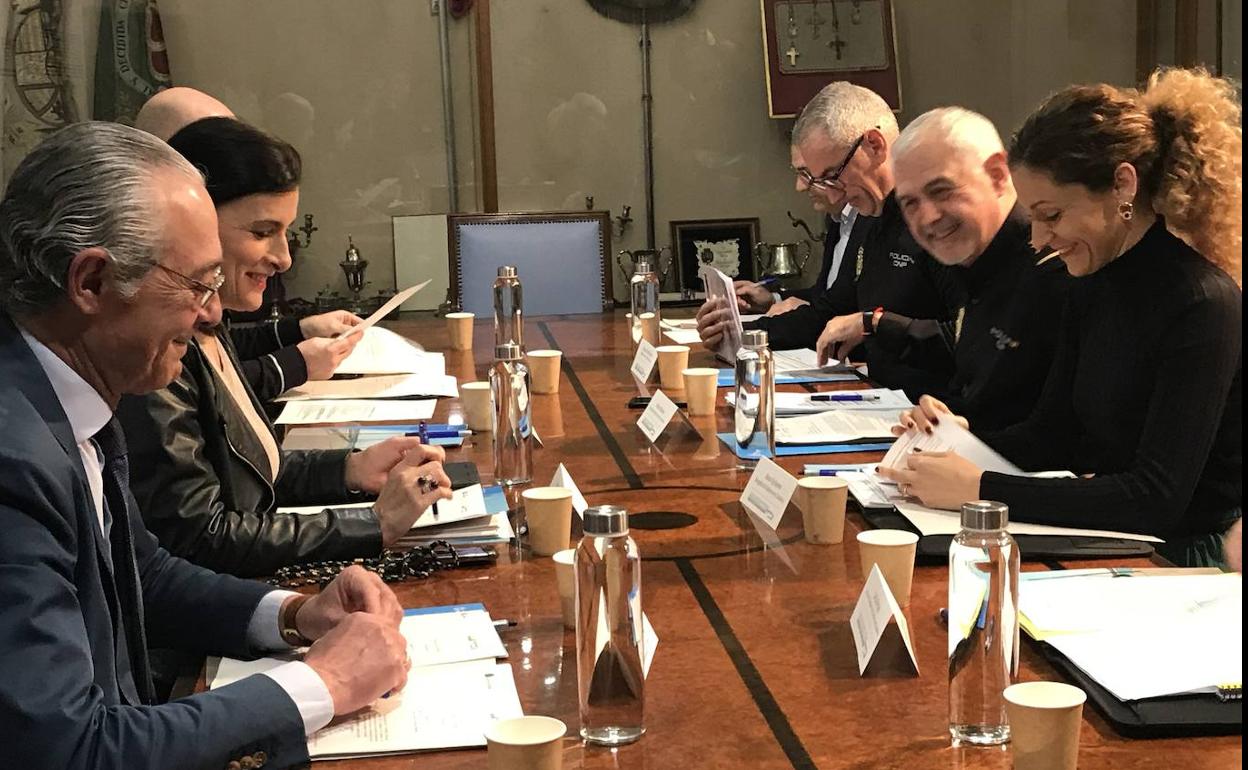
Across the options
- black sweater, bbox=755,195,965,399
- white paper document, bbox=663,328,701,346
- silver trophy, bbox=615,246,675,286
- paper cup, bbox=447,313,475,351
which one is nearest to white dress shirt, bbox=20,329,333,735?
black sweater, bbox=755,195,965,399

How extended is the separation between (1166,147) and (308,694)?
1471 millimetres

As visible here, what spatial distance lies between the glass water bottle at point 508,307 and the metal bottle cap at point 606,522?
2426 millimetres

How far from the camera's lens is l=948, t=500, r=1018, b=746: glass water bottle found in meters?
1.25

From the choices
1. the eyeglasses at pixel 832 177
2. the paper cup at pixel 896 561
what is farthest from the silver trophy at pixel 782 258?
the paper cup at pixel 896 561

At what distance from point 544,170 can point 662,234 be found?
601mm

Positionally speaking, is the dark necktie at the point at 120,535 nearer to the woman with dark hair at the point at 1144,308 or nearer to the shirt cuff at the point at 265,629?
the shirt cuff at the point at 265,629

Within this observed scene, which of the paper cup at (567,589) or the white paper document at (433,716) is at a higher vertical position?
the paper cup at (567,589)

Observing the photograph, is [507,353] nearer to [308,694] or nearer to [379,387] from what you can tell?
[379,387]

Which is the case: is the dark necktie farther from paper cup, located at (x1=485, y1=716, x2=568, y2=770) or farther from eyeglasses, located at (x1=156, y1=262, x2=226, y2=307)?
paper cup, located at (x1=485, y1=716, x2=568, y2=770)

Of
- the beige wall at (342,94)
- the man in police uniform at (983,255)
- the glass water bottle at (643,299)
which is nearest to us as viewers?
the man in police uniform at (983,255)

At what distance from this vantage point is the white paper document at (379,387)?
10.2 feet

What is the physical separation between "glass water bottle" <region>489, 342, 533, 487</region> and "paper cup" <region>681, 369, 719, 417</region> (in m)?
0.51

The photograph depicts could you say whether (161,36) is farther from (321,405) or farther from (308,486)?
(308,486)

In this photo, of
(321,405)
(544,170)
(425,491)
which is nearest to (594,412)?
(321,405)
